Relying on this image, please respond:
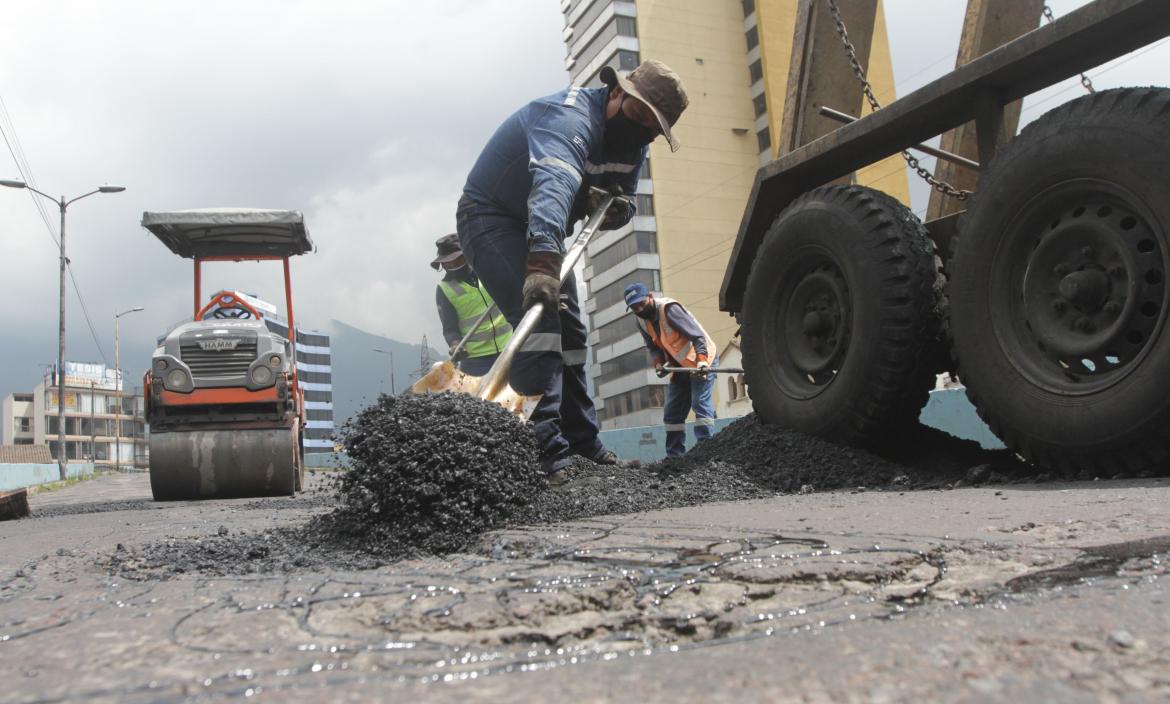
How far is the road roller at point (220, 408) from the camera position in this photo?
6.81 metres

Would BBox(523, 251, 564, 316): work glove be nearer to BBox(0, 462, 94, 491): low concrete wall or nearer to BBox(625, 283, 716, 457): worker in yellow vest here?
BBox(625, 283, 716, 457): worker in yellow vest

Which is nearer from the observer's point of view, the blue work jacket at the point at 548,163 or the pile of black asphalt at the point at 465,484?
the pile of black asphalt at the point at 465,484

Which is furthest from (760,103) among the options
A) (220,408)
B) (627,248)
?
(220,408)

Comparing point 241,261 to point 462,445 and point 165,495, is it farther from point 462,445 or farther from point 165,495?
point 462,445

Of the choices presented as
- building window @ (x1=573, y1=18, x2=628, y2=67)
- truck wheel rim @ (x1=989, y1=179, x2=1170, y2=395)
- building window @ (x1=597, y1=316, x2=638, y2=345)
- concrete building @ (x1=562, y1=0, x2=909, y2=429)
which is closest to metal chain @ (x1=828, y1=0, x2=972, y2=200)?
truck wheel rim @ (x1=989, y1=179, x2=1170, y2=395)

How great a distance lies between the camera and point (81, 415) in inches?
3814

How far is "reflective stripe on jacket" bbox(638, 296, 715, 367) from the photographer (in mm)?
7402

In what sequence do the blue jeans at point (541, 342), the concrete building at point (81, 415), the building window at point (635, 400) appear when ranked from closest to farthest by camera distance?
the blue jeans at point (541, 342) → the building window at point (635, 400) → the concrete building at point (81, 415)

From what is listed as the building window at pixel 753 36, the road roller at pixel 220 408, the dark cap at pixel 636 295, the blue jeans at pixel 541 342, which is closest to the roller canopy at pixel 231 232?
the road roller at pixel 220 408

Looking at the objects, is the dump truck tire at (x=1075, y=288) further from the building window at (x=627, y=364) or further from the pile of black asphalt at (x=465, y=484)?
the building window at (x=627, y=364)

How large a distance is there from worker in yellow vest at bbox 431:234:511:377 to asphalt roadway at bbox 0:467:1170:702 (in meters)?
5.50

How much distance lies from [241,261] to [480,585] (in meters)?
7.95

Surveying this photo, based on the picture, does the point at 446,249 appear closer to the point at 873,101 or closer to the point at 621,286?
the point at 873,101

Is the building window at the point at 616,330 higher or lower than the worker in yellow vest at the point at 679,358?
higher
